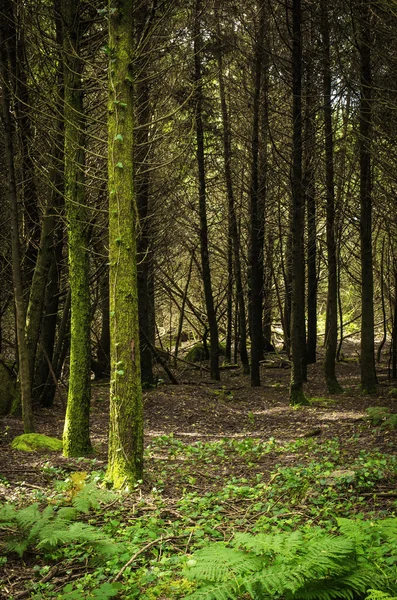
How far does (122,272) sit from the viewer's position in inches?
236

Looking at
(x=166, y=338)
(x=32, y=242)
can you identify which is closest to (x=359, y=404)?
(x=32, y=242)

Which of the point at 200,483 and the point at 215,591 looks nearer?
the point at 215,591

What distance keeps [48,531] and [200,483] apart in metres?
2.73

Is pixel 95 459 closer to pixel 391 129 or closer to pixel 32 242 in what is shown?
pixel 32 242

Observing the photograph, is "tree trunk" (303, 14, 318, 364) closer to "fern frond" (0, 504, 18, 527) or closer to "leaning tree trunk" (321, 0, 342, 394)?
"leaning tree trunk" (321, 0, 342, 394)

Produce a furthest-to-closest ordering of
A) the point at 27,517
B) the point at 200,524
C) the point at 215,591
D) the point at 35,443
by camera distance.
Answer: the point at 35,443
the point at 200,524
the point at 27,517
the point at 215,591

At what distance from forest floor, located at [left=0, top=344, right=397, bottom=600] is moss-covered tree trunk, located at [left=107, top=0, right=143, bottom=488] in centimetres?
53

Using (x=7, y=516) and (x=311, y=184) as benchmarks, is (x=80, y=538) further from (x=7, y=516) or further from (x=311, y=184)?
(x=311, y=184)

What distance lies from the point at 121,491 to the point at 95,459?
146 centimetres

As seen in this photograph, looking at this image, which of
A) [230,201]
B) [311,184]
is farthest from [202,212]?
[311,184]

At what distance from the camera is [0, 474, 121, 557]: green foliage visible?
4027mm

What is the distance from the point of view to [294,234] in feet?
39.0

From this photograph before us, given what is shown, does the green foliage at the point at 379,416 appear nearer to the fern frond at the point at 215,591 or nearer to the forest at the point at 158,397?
the forest at the point at 158,397

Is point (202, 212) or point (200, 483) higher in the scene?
point (202, 212)
